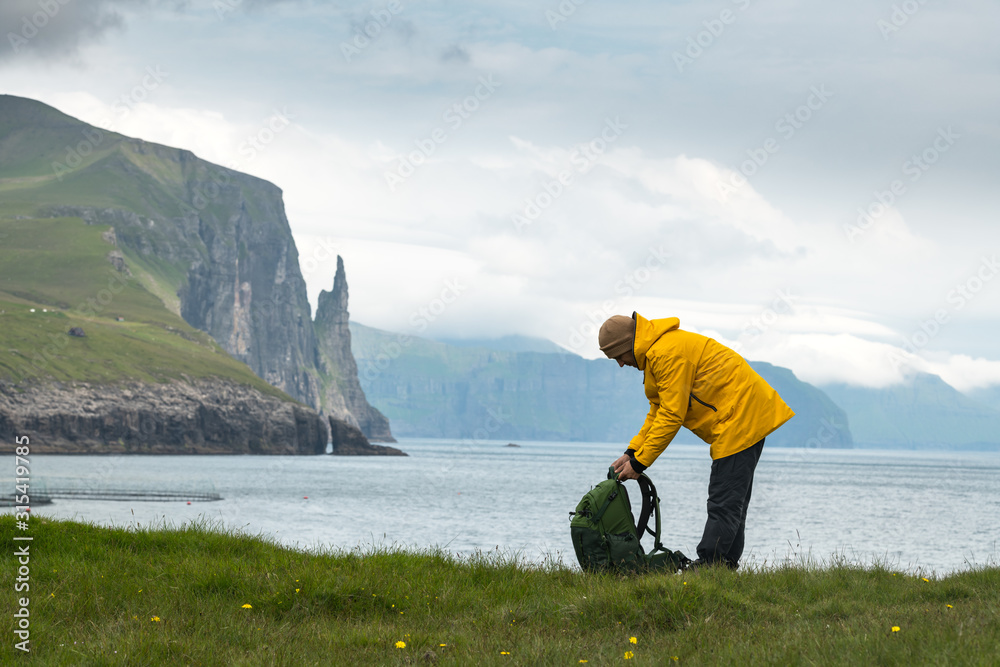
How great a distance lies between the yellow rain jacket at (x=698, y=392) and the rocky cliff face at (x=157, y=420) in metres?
136

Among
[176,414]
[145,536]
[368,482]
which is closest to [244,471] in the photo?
[368,482]

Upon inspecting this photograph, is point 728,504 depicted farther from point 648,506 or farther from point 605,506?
point 605,506

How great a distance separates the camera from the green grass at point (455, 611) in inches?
191

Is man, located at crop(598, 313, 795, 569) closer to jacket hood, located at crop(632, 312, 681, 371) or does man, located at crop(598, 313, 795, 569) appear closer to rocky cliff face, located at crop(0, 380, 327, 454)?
jacket hood, located at crop(632, 312, 681, 371)

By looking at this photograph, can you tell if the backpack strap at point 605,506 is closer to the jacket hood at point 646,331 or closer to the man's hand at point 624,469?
the man's hand at point 624,469

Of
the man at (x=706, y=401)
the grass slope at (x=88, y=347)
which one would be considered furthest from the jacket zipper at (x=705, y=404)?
the grass slope at (x=88, y=347)

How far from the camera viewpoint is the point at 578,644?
17.2 feet

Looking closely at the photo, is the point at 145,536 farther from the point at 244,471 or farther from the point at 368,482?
the point at 244,471

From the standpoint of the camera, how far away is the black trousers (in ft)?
24.0

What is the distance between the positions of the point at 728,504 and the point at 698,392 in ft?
3.51

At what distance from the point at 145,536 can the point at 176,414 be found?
508 ft

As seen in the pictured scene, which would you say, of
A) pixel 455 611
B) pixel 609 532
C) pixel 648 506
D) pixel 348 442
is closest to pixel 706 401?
pixel 648 506

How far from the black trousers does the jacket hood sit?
3.92 ft

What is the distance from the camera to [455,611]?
627 centimetres
